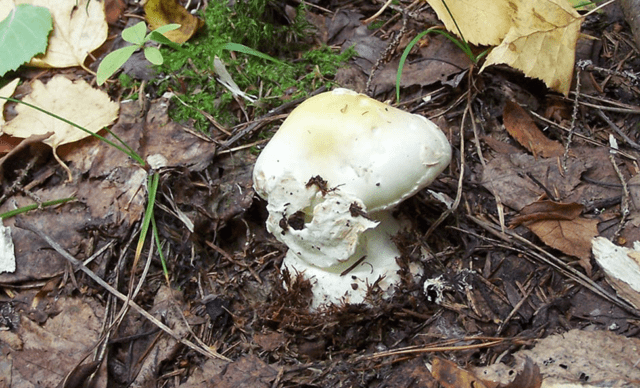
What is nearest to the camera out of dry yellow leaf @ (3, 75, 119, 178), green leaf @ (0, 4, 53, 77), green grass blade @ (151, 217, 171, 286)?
green grass blade @ (151, 217, 171, 286)

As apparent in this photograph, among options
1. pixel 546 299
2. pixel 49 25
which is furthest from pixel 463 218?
pixel 49 25

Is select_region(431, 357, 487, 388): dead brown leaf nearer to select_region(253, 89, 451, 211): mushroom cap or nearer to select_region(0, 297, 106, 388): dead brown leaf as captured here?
select_region(253, 89, 451, 211): mushroom cap

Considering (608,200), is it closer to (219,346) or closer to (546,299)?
(546,299)

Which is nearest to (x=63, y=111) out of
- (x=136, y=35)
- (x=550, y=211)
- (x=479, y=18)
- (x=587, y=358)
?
(x=136, y=35)

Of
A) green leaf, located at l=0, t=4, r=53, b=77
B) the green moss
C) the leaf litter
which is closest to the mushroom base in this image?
the leaf litter

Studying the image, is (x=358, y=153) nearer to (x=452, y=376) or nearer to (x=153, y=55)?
(x=452, y=376)
